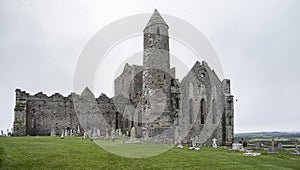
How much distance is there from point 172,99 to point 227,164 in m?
16.3

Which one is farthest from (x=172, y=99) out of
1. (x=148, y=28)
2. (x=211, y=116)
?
(x=148, y=28)

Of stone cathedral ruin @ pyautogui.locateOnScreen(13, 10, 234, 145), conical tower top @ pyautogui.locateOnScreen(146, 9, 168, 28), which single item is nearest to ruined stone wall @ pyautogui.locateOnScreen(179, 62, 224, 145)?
stone cathedral ruin @ pyautogui.locateOnScreen(13, 10, 234, 145)

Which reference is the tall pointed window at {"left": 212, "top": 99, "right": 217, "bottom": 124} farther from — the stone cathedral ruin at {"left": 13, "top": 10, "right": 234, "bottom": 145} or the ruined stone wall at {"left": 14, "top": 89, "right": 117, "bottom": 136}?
the ruined stone wall at {"left": 14, "top": 89, "right": 117, "bottom": 136}

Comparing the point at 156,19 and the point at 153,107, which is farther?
the point at 156,19

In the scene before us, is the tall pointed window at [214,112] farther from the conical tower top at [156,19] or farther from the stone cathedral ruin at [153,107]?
the conical tower top at [156,19]

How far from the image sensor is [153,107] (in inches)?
1105

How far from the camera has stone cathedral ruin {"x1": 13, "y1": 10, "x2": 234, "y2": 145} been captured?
28578 millimetres

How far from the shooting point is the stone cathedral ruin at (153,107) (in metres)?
28.6

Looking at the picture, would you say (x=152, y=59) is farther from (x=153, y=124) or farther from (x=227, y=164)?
(x=227, y=164)

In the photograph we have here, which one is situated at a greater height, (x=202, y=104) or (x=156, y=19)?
(x=156, y=19)

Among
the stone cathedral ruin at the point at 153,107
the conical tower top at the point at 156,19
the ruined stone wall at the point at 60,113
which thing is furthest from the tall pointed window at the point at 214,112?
the ruined stone wall at the point at 60,113

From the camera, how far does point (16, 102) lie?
1353 inches

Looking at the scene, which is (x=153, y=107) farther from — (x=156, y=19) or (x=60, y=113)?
(x=60, y=113)

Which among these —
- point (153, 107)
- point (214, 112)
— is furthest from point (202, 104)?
point (153, 107)
